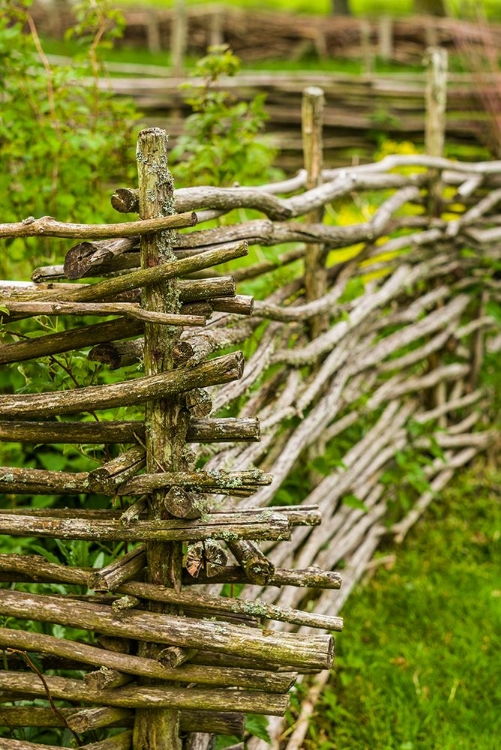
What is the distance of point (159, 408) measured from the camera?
1.94 meters

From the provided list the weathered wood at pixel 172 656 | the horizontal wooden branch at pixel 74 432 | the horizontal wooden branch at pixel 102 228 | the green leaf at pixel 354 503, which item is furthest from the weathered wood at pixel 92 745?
the green leaf at pixel 354 503

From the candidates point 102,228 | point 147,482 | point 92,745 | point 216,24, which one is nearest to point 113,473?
point 147,482

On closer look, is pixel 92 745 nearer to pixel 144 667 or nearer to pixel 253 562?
pixel 144 667

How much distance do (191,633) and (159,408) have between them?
0.53 m

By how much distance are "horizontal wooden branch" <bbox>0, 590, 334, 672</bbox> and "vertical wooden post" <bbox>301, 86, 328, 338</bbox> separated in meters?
1.65

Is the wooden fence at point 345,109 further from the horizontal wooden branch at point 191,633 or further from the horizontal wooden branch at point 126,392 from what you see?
the horizontal wooden branch at point 191,633

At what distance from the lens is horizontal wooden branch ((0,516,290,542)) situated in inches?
75.8

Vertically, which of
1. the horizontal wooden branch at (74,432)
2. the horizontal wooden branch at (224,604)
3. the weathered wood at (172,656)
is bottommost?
the weathered wood at (172,656)

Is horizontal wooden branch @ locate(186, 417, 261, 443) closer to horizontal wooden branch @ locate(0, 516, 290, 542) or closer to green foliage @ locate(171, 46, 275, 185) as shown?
horizontal wooden branch @ locate(0, 516, 290, 542)

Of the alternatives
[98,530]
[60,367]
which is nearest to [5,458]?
[60,367]

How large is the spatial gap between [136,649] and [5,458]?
117 cm

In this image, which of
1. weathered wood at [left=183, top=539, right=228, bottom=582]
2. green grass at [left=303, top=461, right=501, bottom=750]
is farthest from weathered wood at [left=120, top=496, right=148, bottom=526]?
green grass at [left=303, top=461, right=501, bottom=750]

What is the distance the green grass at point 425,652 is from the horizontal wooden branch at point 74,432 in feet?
4.58

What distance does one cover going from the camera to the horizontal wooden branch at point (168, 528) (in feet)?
6.31
